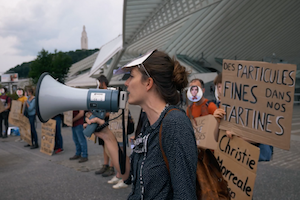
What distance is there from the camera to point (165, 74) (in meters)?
1.47

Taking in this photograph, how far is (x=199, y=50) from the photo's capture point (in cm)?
3456

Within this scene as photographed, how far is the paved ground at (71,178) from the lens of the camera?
3971 millimetres

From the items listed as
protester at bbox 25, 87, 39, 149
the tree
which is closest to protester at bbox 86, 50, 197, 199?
protester at bbox 25, 87, 39, 149

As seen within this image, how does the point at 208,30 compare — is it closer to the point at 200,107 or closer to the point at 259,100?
the point at 200,107

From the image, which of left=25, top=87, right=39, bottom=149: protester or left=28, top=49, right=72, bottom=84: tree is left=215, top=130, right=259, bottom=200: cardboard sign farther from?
left=28, top=49, right=72, bottom=84: tree

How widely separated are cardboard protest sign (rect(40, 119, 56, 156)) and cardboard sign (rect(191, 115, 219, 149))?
4.06 metres

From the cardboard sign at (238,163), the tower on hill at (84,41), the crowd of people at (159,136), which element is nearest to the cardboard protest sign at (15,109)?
the cardboard sign at (238,163)

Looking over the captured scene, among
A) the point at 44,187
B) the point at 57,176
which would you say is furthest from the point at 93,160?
the point at 44,187

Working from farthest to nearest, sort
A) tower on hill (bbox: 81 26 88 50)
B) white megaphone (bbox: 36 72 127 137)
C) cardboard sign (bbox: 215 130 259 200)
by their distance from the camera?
tower on hill (bbox: 81 26 88 50)
cardboard sign (bbox: 215 130 259 200)
white megaphone (bbox: 36 72 127 137)

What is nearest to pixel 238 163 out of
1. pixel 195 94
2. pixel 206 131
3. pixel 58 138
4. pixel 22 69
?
pixel 206 131

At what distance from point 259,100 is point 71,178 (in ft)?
11.3

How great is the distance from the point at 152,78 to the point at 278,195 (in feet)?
11.0

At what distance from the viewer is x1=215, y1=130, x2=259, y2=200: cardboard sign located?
8.96 feet

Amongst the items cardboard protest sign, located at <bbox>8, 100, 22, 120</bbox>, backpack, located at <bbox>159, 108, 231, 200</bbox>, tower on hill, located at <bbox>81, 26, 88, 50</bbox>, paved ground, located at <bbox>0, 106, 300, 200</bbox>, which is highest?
tower on hill, located at <bbox>81, 26, 88, 50</bbox>
